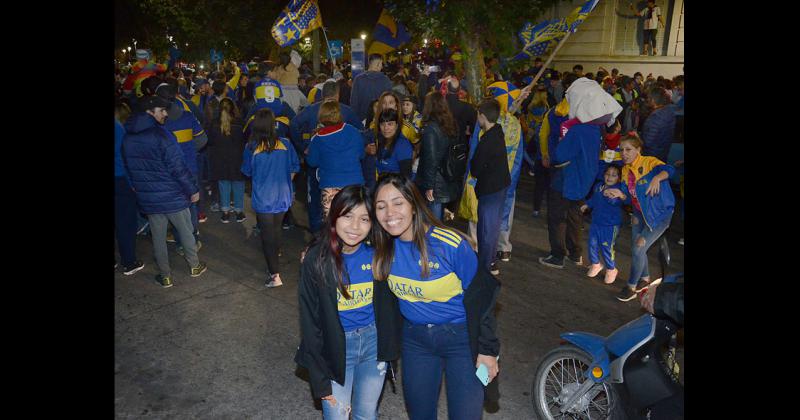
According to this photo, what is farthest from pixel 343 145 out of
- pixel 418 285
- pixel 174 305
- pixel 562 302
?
pixel 418 285

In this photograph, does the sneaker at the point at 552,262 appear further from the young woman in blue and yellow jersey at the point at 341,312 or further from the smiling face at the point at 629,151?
the young woman in blue and yellow jersey at the point at 341,312

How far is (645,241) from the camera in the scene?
21.2 ft

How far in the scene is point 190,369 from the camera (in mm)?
5289

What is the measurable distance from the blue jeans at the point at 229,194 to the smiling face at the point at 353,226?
21.6 feet

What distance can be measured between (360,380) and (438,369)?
1.46 feet

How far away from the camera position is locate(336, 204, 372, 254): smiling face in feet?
11.2

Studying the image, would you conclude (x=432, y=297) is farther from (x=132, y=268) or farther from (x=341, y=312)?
(x=132, y=268)

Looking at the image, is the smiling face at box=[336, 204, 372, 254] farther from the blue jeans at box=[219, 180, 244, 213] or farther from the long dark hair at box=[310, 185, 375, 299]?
the blue jeans at box=[219, 180, 244, 213]

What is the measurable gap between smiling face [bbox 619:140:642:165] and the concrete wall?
53.5 ft

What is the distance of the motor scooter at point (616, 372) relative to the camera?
3.69 meters

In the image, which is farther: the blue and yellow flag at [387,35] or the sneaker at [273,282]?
the blue and yellow flag at [387,35]

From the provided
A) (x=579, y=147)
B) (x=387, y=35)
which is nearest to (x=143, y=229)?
(x=579, y=147)

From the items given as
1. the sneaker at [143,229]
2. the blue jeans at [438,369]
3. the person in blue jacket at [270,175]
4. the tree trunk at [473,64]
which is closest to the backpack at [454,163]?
the person in blue jacket at [270,175]

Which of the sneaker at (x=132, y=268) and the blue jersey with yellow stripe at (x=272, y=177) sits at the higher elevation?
the blue jersey with yellow stripe at (x=272, y=177)
